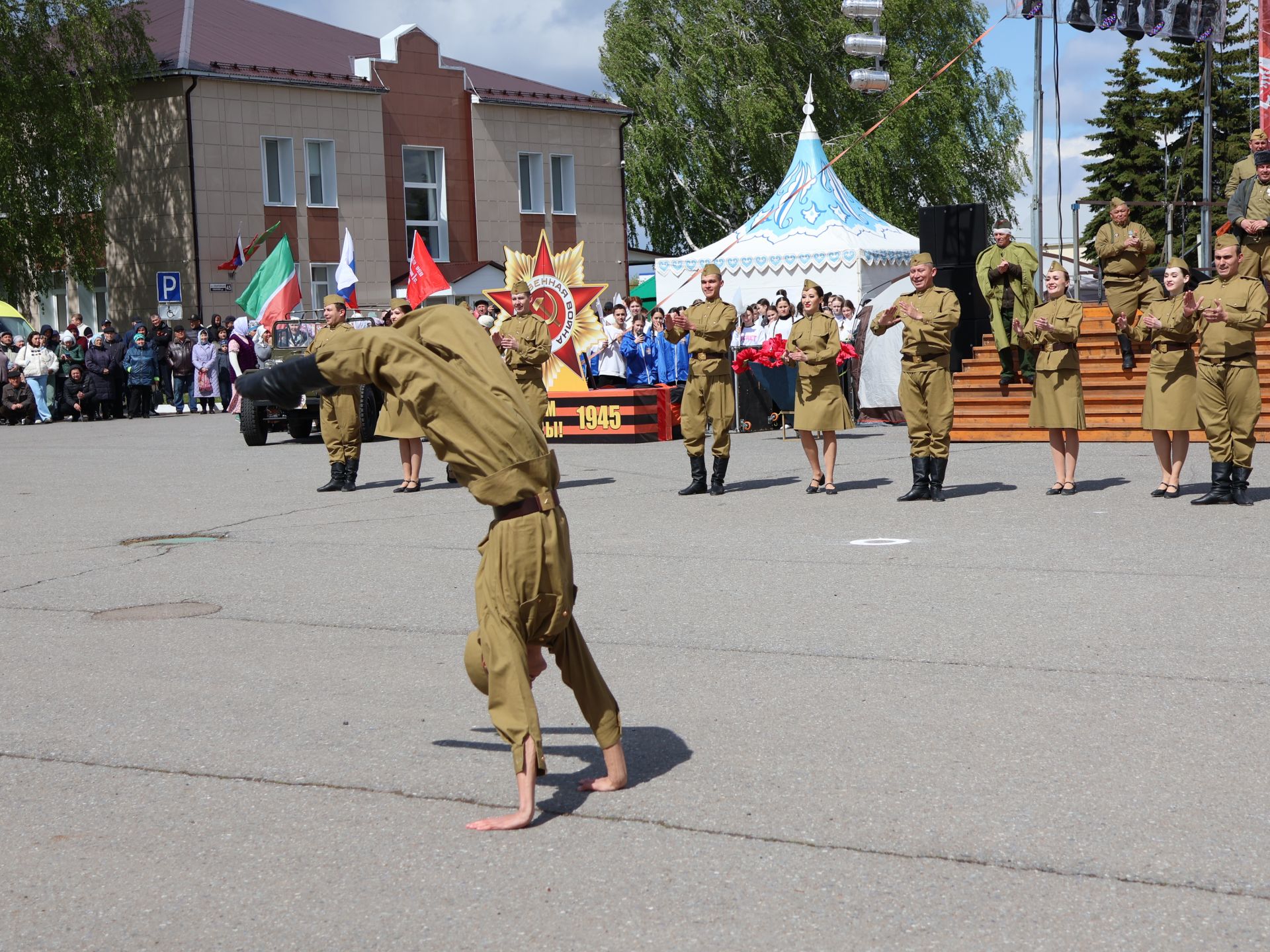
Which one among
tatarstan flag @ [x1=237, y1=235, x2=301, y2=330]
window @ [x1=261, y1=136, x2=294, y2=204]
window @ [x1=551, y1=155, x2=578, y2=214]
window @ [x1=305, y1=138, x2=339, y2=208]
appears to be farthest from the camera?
window @ [x1=551, y1=155, x2=578, y2=214]

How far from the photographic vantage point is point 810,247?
27.7 meters

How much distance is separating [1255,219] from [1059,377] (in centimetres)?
501

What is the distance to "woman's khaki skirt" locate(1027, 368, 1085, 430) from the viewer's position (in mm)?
13523

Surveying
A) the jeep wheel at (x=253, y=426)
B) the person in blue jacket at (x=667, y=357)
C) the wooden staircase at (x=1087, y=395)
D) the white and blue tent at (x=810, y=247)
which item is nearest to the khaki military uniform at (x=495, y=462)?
the wooden staircase at (x=1087, y=395)

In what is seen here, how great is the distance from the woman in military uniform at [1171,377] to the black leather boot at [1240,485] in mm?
489

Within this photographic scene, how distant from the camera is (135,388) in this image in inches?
1229

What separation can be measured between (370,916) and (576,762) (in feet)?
5.36

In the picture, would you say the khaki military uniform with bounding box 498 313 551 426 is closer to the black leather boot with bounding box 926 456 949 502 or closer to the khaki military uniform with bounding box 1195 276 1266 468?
the black leather boot with bounding box 926 456 949 502

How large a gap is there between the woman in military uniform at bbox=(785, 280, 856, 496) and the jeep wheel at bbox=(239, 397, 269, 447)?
10427 mm

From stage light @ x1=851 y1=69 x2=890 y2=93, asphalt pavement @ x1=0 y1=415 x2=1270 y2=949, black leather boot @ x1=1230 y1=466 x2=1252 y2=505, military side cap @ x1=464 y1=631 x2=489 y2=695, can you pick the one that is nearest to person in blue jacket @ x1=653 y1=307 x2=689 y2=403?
stage light @ x1=851 y1=69 x2=890 y2=93

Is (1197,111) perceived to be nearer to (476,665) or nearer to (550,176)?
(550,176)

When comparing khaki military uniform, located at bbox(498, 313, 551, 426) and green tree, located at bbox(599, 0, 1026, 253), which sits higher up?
green tree, located at bbox(599, 0, 1026, 253)

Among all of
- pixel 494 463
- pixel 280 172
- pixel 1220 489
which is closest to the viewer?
pixel 494 463

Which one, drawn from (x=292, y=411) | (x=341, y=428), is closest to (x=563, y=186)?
(x=292, y=411)
